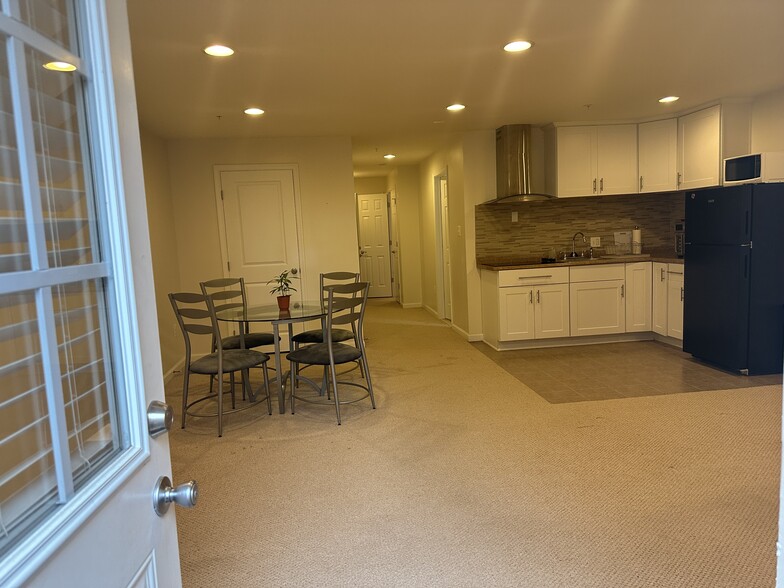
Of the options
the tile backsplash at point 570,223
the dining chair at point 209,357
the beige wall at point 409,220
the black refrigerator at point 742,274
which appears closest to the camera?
the dining chair at point 209,357

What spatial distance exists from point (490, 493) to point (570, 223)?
4150 mm

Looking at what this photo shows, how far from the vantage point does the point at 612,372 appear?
4.55 meters

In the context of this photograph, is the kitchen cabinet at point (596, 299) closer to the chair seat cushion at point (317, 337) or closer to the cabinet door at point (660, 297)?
the cabinet door at point (660, 297)

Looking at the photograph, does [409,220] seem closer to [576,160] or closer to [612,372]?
[576,160]

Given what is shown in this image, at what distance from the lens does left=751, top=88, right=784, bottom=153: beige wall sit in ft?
15.1

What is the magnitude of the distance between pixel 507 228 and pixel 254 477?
4.08m

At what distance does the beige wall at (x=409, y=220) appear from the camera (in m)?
8.63

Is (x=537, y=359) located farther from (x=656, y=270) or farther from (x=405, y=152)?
(x=405, y=152)

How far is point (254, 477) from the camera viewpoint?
286 centimetres

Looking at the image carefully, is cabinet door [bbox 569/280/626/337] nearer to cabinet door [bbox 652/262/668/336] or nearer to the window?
cabinet door [bbox 652/262/668/336]

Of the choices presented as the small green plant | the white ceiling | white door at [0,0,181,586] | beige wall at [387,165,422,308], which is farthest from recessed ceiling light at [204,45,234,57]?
beige wall at [387,165,422,308]

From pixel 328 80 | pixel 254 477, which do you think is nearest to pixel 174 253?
pixel 328 80

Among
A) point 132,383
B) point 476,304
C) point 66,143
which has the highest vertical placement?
point 66,143

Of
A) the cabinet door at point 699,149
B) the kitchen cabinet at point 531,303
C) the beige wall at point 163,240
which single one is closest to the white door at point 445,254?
the kitchen cabinet at point 531,303
